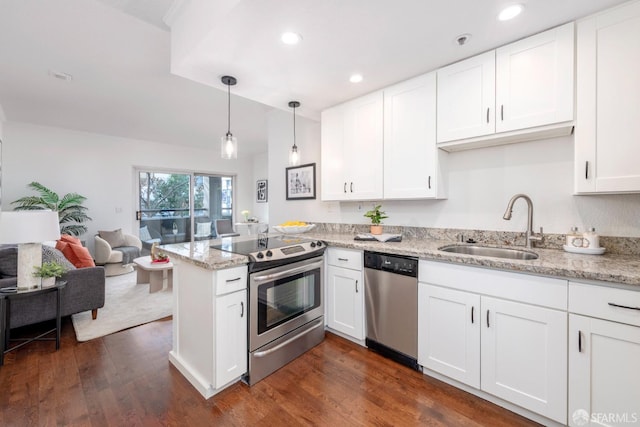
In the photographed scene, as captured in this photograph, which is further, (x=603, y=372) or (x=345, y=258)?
(x=345, y=258)

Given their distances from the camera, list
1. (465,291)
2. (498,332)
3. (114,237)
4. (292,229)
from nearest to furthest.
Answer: (498,332) < (465,291) < (292,229) < (114,237)

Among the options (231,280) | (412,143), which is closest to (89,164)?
(231,280)

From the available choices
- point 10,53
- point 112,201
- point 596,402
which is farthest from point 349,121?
point 112,201

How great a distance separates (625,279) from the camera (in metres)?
1.20

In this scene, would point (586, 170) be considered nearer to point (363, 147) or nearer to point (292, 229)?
point (363, 147)

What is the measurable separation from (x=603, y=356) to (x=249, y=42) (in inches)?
103

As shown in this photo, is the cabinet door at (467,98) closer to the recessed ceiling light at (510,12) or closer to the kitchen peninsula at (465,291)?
the recessed ceiling light at (510,12)

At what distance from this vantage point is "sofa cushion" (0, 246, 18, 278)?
2459mm

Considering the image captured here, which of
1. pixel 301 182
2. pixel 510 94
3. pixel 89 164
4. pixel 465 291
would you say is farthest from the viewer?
pixel 89 164

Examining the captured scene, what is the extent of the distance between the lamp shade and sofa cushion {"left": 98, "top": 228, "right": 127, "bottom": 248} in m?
3.11

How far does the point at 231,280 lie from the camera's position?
1723 mm

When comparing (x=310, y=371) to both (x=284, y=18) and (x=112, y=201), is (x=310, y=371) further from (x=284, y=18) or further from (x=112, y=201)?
(x=112, y=201)

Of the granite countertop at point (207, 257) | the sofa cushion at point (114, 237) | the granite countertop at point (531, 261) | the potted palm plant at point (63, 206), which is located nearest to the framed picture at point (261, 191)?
the sofa cushion at point (114, 237)

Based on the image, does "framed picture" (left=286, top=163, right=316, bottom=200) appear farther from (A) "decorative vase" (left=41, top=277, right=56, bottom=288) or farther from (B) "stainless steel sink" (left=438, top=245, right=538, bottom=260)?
(A) "decorative vase" (left=41, top=277, right=56, bottom=288)
